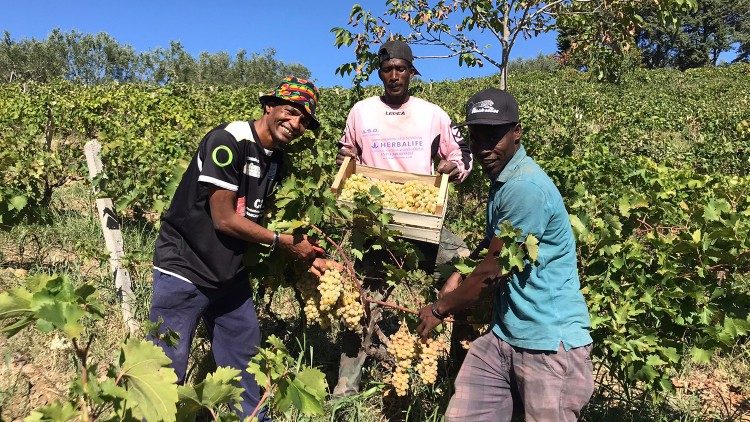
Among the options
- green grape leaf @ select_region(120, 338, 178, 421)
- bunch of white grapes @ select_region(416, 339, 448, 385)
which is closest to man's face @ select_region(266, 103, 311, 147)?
bunch of white grapes @ select_region(416, 339, 448, 385)

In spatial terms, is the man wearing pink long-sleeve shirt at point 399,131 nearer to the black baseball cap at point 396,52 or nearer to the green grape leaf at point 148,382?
the black baseball cap at point 396,52

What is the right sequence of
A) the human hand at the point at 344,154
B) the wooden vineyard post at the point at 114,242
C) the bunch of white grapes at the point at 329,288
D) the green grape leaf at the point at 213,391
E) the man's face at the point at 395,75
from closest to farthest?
the green grape leaf at the point at 213,391 → the bunch of white grapes at the point at 329,288 → the man's face at the point at 395,75 → the human hand at the point at 344,154 → the wooden vineyard post at the point at 114,242

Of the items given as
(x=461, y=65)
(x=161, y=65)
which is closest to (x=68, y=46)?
(x=161, y=65)

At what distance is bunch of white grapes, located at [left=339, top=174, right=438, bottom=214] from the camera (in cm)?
290

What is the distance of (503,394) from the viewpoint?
253cm

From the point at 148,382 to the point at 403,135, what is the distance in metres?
2.50

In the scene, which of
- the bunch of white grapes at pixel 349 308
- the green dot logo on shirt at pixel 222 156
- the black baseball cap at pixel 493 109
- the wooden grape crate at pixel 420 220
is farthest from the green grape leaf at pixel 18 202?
the black baseball cap at pixel 493 109

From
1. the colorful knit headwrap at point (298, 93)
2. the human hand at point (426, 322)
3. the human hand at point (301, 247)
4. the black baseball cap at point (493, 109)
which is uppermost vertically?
the colorful knit headwrap at point (298, 93)

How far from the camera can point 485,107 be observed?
2.28 m

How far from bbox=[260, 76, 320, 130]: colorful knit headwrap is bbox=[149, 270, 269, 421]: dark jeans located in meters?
1.05

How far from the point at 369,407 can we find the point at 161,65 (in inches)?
3470

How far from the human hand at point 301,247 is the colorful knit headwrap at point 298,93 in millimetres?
636

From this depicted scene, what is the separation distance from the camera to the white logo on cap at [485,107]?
2262mm

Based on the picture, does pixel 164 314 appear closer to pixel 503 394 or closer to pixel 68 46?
pixel 503 394
